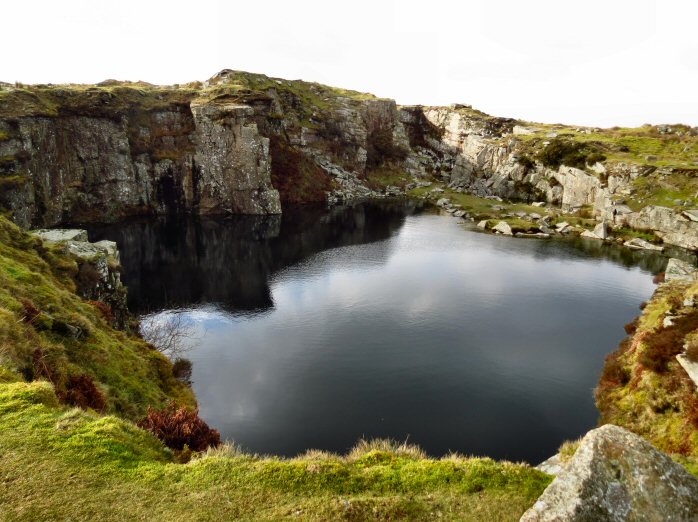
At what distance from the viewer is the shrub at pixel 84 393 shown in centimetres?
2031

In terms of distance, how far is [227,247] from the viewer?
275 ft

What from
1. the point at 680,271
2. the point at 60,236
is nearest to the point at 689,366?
the point at 680,271

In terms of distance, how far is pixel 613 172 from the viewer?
103 metres

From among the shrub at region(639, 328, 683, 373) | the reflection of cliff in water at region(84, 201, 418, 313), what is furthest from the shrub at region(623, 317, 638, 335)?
the reflection of cliff in water at region(84, 201, 418, 313)

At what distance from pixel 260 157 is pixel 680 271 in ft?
294

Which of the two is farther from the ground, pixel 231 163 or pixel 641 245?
pixel 231 163

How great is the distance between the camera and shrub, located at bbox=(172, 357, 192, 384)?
38159mm

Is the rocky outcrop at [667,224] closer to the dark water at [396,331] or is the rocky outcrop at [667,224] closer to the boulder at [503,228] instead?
the dark water at [396,331]

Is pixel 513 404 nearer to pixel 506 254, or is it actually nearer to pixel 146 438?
pixel 146 438

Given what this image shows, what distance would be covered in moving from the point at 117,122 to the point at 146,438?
10760 cm

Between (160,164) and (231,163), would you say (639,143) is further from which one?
(160,164)

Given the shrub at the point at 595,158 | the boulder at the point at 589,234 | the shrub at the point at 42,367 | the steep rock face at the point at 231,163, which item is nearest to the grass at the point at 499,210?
the boulder at the point at 589,234

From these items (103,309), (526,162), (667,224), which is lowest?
(103,309)

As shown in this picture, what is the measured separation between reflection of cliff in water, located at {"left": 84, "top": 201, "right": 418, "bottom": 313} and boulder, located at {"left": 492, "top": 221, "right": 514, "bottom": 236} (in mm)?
22704
